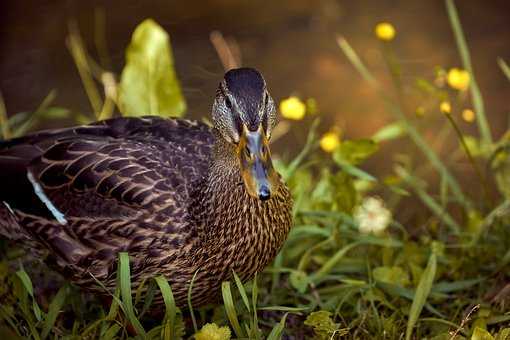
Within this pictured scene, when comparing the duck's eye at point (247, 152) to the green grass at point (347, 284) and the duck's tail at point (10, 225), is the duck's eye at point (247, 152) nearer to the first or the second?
the green grass at point (347, 284)

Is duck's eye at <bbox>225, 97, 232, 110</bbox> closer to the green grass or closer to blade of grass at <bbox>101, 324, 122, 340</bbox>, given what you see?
the green grass

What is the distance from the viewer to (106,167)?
338 cm

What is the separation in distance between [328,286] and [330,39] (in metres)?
2.51

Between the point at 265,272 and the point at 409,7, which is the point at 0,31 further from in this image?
the point at 265,272

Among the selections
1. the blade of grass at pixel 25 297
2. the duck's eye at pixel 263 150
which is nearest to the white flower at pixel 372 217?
the duck's eye at pixel 263 150

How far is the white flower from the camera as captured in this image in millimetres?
3857

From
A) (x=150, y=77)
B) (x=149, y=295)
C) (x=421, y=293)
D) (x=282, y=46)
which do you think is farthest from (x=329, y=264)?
(x=282, y=46)

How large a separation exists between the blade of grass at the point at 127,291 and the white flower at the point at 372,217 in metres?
1.16

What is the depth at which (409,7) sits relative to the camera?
20.0 feet

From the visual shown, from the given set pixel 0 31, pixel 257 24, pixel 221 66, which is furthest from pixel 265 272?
pixel 0 31

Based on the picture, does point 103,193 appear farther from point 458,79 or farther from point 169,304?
point 458,79

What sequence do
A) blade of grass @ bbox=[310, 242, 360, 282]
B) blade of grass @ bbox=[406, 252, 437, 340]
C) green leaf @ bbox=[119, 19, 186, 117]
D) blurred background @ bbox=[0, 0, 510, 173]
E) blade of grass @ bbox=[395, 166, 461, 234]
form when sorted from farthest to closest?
blurred background @ bbox=[0, 0, 510, 173] → green leaf @ bbox=[119, 19, 186, 117] → blade of grass @ bbox=[395, 166, 461, 234] → blade of grass @ bbox=[310, 242, 360, 282] → blade of grass @ bbox=[406, 252, 437, 340]

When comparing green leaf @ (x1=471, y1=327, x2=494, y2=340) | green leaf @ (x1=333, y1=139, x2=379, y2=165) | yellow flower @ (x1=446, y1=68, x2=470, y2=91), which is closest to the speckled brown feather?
green leaf @ (x1=333, y1=139, x2=379, y2=165)

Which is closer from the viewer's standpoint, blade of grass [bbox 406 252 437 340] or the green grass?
the green grass
